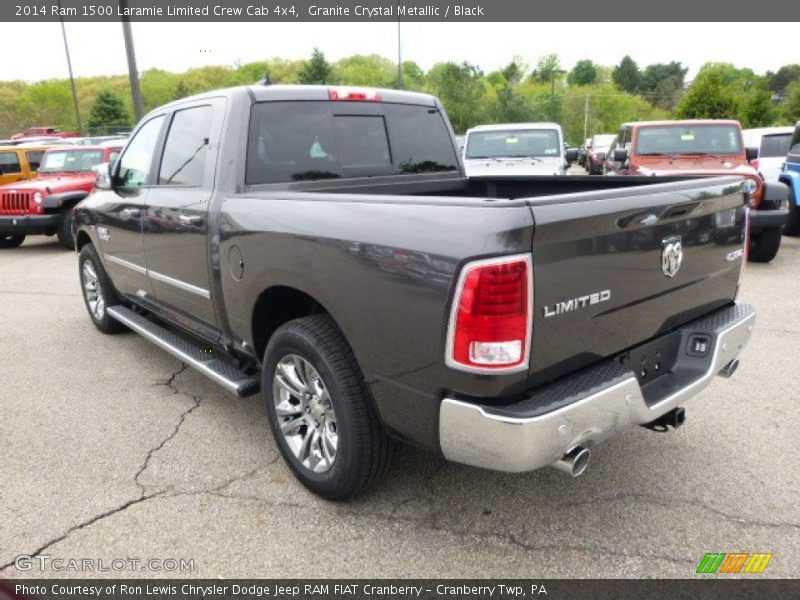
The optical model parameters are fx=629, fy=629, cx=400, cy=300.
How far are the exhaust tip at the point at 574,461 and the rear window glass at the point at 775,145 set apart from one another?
1297cm

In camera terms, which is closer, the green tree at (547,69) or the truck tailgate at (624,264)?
the truck tailgate at (624,264)

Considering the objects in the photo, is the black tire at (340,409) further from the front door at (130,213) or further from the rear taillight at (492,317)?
the front door at (130,213)

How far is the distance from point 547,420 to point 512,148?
962 centimetres

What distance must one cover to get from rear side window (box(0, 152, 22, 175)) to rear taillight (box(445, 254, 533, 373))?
13.9 metres

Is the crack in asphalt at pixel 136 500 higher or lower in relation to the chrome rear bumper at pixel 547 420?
lower

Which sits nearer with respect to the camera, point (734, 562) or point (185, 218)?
point (734, 562)

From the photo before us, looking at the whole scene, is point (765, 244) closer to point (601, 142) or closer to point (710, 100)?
point (601, 142)

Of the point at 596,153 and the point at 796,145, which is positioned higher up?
the point at 796,145

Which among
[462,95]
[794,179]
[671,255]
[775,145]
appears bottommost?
[794,179]

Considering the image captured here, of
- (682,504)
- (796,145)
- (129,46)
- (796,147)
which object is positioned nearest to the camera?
(682,504)

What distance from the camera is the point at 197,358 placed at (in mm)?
3740

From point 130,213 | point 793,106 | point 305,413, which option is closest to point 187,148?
point 130,213

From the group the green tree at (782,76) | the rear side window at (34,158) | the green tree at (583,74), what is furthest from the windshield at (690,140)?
the green tree at (583,74)

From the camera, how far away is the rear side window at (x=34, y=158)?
42.7 ft
